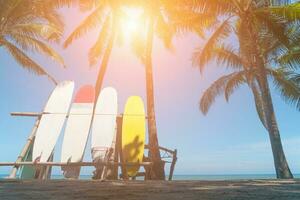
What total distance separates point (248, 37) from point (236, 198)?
12.1 metres

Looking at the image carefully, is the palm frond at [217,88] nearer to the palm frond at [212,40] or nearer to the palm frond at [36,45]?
the palm frond at [212,40]

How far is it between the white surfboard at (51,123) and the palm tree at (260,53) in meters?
6.68

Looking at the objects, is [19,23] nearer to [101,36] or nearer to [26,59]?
[26,59]

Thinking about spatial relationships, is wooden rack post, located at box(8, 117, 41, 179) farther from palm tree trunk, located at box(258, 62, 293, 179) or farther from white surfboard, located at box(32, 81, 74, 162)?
palm tree trunk, located at box(258, 62, 293, 179)

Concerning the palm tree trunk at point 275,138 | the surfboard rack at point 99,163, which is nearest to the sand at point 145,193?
the surfboard rack at point 99,163

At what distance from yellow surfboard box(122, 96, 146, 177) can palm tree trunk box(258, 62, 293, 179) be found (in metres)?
5.60

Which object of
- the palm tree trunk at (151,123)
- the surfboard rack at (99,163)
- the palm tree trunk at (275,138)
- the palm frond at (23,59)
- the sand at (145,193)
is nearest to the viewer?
the sand at (145,193)

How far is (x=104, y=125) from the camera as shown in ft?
32.2

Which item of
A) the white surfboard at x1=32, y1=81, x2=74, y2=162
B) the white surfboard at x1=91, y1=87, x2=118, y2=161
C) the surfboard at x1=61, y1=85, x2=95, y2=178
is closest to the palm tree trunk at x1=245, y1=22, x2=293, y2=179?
the white surfboard at x1=91, y1=87, x2=118, y2=161

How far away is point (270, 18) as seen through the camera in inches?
508

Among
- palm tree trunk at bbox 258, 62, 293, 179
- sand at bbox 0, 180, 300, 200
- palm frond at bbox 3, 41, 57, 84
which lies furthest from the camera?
palm frond at bbox 3, 41, 57, 84

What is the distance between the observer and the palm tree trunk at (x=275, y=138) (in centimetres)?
1261

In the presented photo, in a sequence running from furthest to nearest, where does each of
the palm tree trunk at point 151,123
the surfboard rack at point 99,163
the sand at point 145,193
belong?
the palm tree trunk at point 151,123 < the surfboard rack at point 99,163 < the sand at point 145,193

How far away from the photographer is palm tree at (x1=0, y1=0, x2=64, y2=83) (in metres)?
14.0
